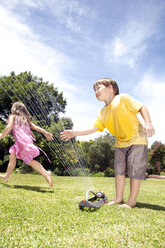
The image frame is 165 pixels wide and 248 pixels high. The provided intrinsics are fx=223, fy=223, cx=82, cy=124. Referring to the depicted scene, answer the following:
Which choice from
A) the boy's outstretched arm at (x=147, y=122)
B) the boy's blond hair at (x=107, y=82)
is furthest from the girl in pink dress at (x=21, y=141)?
the boy's outstretched arm at (x=147, y=122)

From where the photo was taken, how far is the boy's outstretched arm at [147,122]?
3.06 m

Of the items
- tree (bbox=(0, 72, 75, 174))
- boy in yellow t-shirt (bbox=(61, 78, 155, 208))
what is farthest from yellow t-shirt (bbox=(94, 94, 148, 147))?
tree (bbox=(0, 72, 75, 174))

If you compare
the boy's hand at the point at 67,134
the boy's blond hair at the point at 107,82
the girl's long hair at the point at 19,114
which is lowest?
the boy's hand at the point at 67,134

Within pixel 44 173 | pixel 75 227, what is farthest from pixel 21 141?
pixel 75 227

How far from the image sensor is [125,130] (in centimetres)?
335

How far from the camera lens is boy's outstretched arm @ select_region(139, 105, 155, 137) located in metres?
3.06

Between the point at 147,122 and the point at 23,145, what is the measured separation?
2.68 m

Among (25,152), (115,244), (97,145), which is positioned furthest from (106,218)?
(97,145)

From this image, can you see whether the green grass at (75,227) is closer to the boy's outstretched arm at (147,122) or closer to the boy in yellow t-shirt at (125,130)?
the boy in yellow t-shirt at (125,130)

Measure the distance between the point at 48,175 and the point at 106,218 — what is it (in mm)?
2278

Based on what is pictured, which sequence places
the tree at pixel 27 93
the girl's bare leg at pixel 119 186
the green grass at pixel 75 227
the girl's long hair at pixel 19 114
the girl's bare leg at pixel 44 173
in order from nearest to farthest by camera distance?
the green grass at pixel 75 227, the girl's bare leg at pixel 119 186, the girl's bare leg at pixel 44 173, the girl's long hair at pixel 19 114, the tree at pixel 27 93

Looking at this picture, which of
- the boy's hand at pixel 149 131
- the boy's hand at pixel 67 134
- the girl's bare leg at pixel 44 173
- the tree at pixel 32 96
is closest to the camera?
the boy's hand at pixel 149 131

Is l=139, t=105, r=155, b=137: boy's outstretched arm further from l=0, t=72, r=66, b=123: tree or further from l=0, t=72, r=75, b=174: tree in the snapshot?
l=0, t=72, r=66, b=123: tree

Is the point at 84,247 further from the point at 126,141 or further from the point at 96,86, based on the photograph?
the point at 96,86
